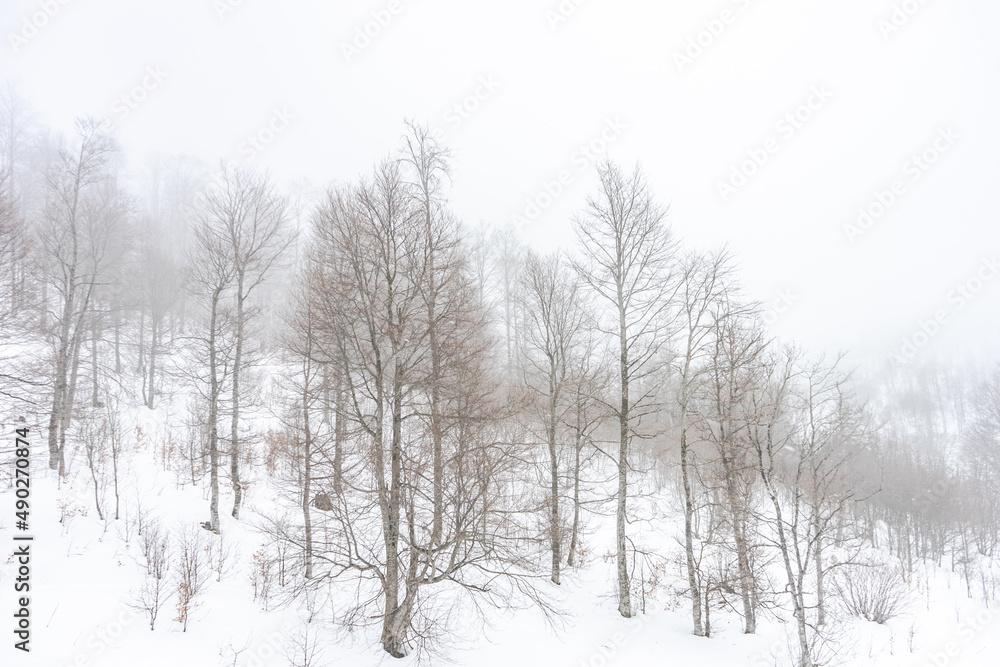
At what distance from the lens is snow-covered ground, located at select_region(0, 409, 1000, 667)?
771 centimetres

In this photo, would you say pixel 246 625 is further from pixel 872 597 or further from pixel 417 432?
pixel 872 597

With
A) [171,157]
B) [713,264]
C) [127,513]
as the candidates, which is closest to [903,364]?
[713,264]

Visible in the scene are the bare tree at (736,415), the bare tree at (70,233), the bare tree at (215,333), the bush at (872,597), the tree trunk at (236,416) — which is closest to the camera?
the bare tree at (736,415)

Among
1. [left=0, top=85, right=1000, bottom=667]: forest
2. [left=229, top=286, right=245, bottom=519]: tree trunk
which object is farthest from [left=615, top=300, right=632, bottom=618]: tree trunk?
A: [left=229, top=286, right=245, bottom=519]: tree trunk

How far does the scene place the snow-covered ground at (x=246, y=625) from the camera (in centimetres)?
771

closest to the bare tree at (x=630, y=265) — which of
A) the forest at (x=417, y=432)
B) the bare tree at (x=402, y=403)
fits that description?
the forest at (x=417, y=432)

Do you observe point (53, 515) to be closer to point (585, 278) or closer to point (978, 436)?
point (585, 278)

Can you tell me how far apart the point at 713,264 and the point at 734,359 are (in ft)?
10.7

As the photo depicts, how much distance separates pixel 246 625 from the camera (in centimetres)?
925

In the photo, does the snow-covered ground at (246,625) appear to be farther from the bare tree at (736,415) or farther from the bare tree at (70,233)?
the bare tree at (736,415)

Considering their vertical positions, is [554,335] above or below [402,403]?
above

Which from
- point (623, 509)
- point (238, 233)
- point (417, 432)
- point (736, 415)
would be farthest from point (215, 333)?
point (736, 415)

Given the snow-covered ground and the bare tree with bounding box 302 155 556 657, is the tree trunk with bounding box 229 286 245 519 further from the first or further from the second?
the bare tree with bounding box 302 155 556 657

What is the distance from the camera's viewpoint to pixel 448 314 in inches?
399
